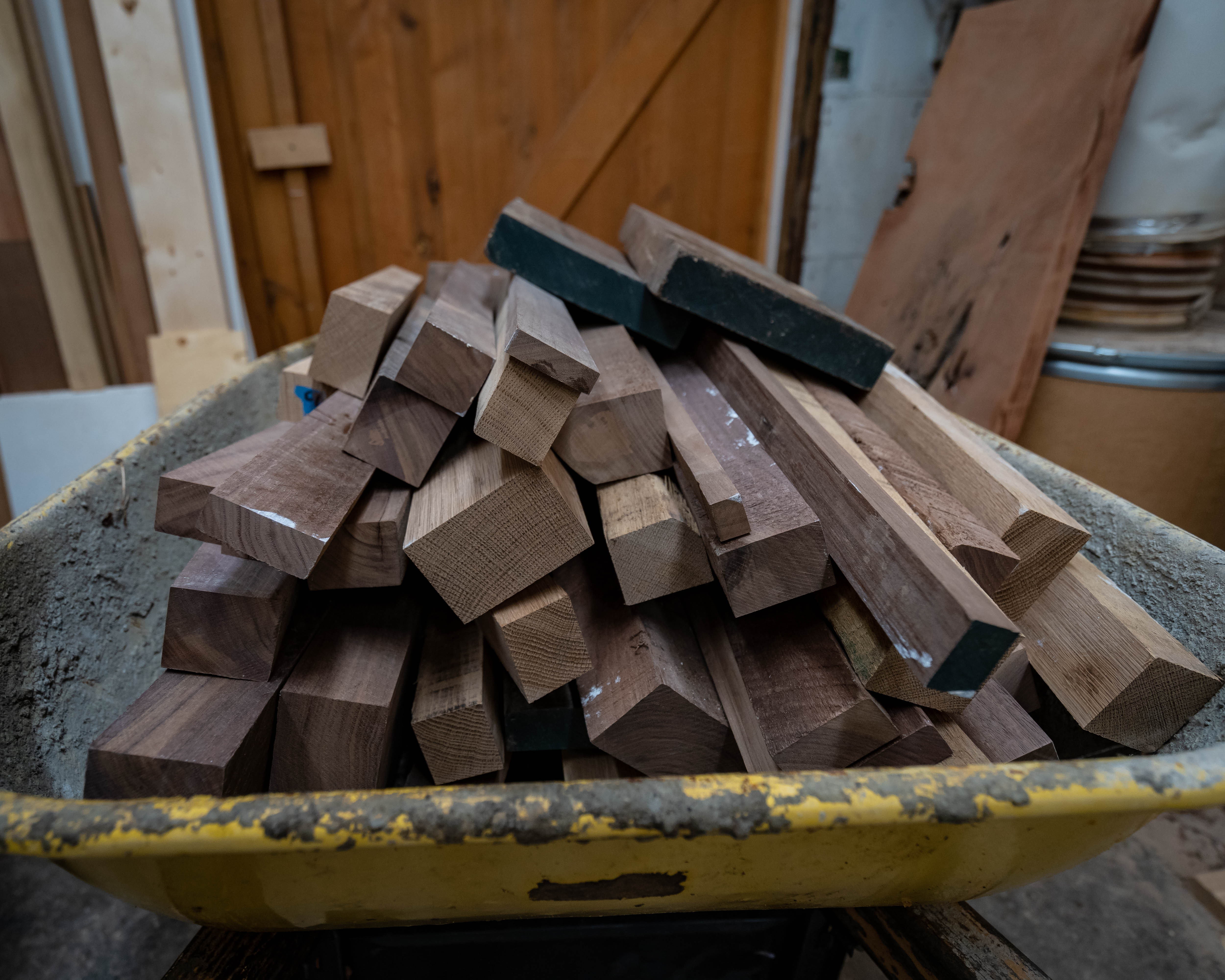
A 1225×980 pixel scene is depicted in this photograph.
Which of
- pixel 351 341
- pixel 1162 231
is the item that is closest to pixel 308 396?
pixel 351 341

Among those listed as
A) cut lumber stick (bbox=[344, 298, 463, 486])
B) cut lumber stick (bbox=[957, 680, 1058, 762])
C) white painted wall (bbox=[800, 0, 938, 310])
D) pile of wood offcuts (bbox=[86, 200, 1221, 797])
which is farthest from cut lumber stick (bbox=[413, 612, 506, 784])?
white painted wall (bbox=[800, 0, 938, 310])

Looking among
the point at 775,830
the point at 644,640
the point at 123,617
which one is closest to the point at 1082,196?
the point at 644,640

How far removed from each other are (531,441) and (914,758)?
1.84 feet

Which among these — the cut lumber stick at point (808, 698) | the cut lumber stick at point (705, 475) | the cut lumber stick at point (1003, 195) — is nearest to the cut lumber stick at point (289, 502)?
the cut lumber stick at point (705, 475)

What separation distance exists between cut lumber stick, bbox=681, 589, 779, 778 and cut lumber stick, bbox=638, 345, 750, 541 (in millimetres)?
207

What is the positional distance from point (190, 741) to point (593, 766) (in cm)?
47

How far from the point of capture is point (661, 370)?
1.33 m

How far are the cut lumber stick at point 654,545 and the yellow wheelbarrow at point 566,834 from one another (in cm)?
29

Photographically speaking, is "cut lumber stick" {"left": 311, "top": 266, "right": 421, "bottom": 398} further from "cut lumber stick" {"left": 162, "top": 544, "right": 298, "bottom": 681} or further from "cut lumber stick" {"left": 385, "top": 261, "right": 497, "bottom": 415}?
"cut lumber stick" {"left": 162, "top": 544, "right": 298, "bottom": 681}

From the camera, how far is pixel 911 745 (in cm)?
80

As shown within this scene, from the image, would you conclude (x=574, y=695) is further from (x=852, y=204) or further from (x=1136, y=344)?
(x=852, y=204)

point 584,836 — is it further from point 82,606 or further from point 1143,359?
point 1143,359

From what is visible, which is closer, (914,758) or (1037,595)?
(914,758)

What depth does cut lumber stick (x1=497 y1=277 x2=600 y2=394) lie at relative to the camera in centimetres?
79
